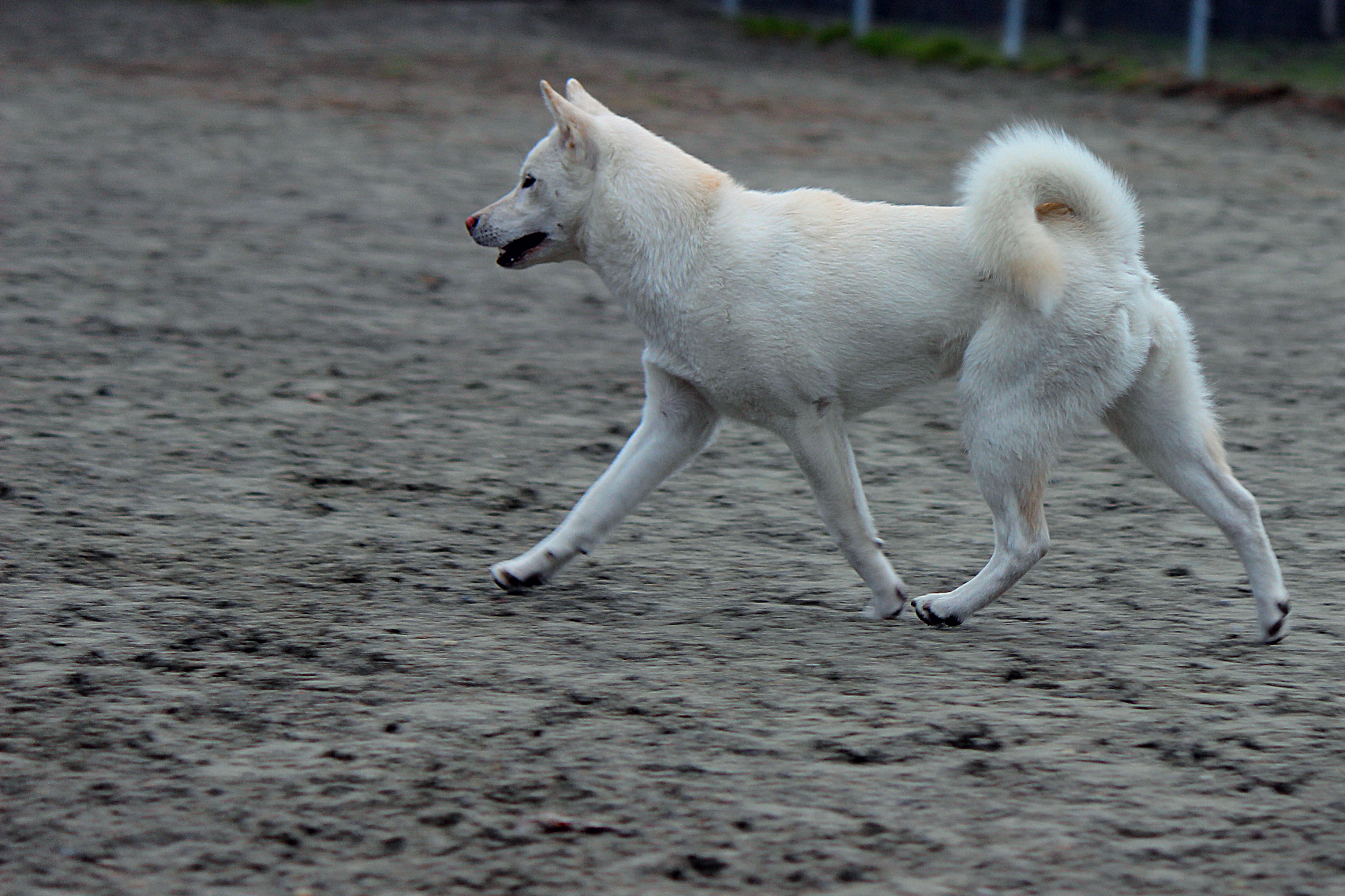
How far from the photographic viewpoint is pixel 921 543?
4562 mm

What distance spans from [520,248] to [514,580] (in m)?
0.90

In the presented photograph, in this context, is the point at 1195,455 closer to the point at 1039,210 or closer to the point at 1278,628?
the point at 1278,628

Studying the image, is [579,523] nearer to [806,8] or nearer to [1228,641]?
[1228,641]

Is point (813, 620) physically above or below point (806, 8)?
below

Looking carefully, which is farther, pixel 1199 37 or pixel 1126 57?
pixel 1126 57

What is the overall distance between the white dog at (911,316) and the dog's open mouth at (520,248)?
2cm

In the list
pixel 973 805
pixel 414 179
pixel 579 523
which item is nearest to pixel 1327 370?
pixel 579 523

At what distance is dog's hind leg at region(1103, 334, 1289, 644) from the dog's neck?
3.72 ft

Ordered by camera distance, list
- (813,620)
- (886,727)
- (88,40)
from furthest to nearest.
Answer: (88,40), (813,620), (886,727)

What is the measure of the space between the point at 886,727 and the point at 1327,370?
407cm

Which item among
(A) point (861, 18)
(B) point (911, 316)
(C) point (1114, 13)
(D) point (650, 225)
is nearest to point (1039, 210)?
(B) point (911, 316)

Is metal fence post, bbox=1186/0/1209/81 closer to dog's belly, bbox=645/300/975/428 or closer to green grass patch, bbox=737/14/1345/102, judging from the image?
green grass patch, bbox=737/14/1345/102

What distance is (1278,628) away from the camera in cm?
365

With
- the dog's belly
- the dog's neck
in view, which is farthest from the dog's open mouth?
the dog's belly
